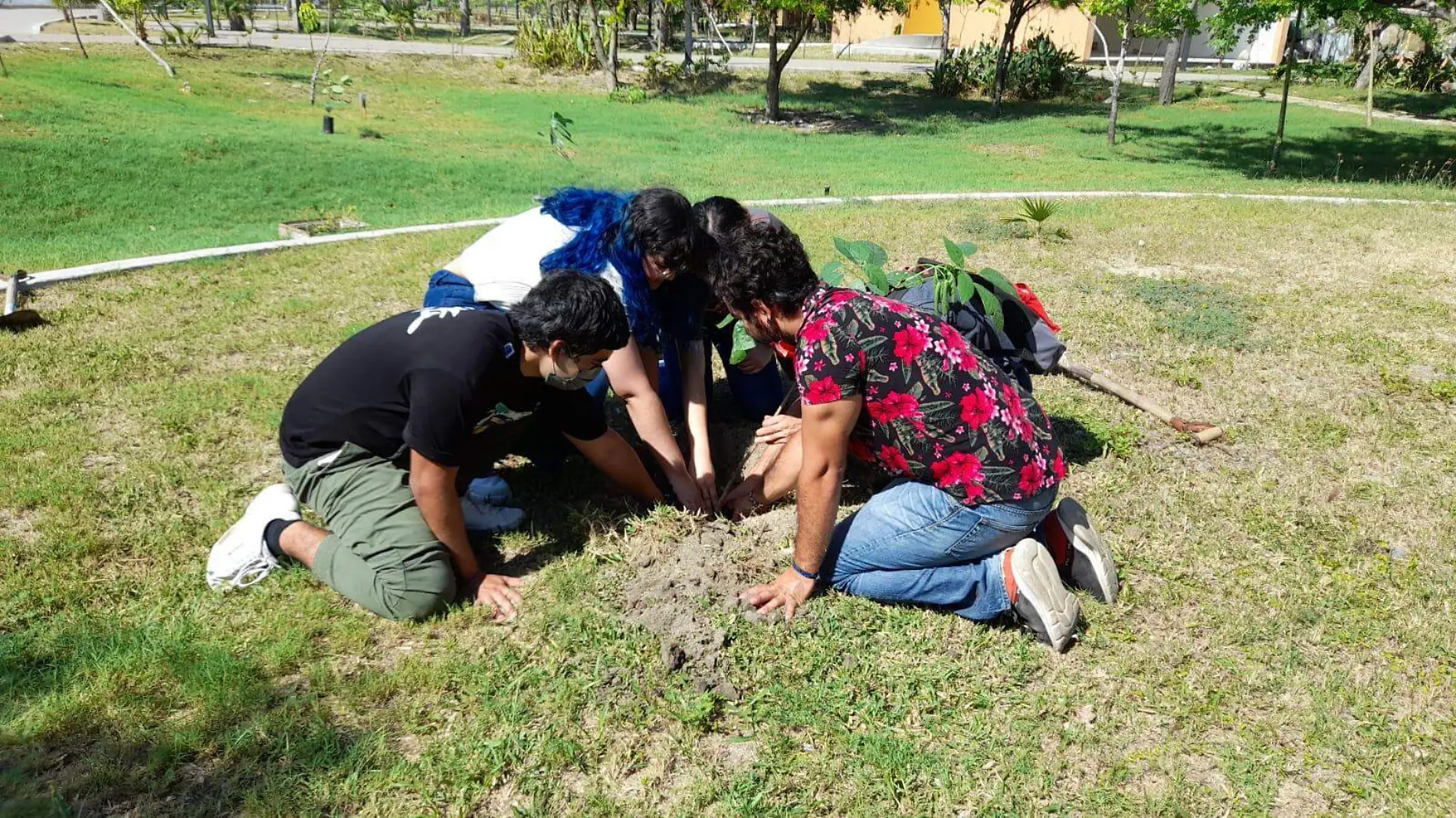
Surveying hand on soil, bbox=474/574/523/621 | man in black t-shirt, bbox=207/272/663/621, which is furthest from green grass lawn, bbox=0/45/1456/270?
hand on soil, bbox=474/574/523/621

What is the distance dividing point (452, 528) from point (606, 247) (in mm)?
1075

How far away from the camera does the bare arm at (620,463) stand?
3.28m

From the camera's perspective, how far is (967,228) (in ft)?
27.7

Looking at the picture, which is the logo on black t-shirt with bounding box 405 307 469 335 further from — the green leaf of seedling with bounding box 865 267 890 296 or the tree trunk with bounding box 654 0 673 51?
the tree trunk with bounding box 654 0 673 51

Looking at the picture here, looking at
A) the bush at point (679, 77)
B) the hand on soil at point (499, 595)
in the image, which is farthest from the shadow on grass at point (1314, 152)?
the hand on soil at point (499, 595)

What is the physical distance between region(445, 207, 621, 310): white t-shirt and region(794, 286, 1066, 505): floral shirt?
3.20 feet

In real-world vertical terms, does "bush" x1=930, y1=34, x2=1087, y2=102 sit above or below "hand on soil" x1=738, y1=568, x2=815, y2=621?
above

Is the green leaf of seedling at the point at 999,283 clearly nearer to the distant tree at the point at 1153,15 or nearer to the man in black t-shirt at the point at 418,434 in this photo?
the man in black t-shirt at the point at 418,434

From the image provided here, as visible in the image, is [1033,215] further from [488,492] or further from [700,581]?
[700,581]

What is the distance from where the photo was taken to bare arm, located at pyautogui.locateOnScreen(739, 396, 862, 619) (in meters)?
2.60

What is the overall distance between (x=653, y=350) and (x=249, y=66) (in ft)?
72.2

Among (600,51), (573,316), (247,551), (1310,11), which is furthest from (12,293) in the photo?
(600,51)

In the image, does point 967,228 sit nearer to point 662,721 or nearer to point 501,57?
point 662,721

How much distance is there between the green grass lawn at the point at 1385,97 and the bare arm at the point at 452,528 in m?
23.3
